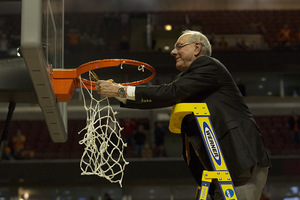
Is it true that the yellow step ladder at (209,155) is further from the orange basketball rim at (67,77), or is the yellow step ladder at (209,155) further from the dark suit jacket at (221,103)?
the orange basketball rim at (67,77)

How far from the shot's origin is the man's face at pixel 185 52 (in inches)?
122

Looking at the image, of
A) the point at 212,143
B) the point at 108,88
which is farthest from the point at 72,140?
the point at 212,143

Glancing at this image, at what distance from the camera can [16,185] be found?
44.2 feet

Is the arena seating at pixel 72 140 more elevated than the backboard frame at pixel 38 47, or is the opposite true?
the backboard frame at pixel 38 47

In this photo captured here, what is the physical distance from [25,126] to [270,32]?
7.77m

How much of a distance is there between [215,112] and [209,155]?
11.3 inches

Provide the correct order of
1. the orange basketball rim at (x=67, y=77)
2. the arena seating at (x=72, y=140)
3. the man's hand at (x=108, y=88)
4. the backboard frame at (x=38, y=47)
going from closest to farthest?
the backboard frame at (x=38, y=47)
the man's hand at (x=108, y=88)
the orange basketball rim at (x=67, y=77)
the arena seating at (x=72, y=140)

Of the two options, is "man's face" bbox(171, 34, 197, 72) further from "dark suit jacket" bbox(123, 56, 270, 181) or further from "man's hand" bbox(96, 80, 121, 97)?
"man's hand" bbox(96, 80, 121, 97)

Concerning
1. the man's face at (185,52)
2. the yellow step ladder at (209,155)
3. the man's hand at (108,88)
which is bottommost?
the yellow step ladder at (209,155)

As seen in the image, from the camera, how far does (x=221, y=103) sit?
2.94 m

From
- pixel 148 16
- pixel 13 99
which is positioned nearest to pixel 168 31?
pixel 148 16

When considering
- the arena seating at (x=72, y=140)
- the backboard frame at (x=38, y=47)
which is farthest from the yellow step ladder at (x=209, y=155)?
the arena seating at (x=72, y=140)

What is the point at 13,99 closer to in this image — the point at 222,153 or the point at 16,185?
the point at 222,153

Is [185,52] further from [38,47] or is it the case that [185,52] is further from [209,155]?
[38,47]
